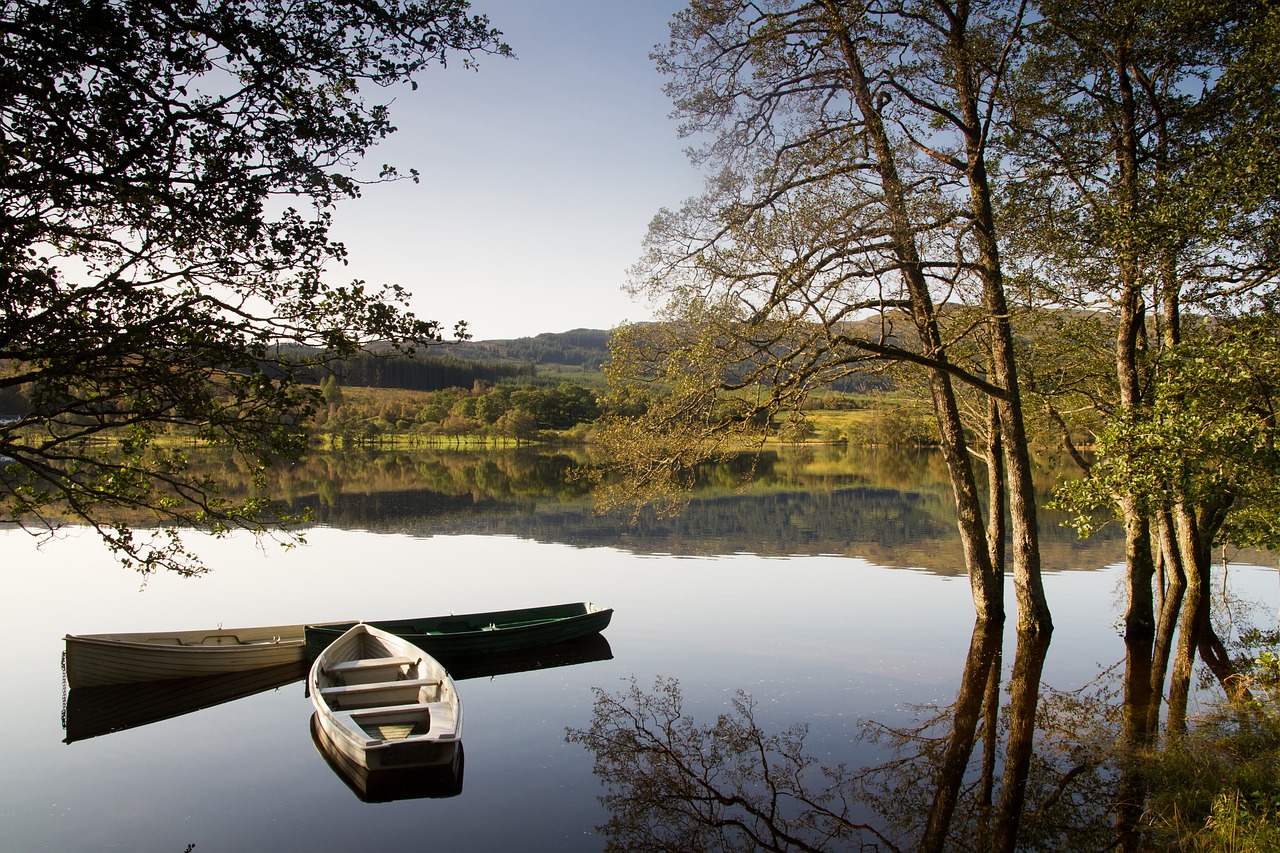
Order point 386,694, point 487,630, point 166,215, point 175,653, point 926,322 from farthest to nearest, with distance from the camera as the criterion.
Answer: point 487,630 → point 926,322 → point 175,653 → point 386,694 → point 166,215

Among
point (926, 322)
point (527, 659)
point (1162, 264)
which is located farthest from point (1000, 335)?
point (527, 659)

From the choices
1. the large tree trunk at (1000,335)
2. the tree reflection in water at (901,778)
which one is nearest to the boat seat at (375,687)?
the tree reflection in water at (901,778)

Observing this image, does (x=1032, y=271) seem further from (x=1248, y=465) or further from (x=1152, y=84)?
(x=1248, y=465)

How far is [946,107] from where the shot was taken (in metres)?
17.2

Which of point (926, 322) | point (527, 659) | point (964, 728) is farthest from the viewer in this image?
point (527, 659)

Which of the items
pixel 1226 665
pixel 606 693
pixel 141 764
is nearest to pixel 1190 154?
pixel 1226 665

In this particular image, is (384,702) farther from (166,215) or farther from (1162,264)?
(1162,264)

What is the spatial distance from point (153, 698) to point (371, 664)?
3727 mm

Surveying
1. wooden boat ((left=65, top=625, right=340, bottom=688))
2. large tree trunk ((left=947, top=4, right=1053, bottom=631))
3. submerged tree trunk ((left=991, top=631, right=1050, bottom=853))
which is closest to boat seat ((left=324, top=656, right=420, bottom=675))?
wooden boat ((left=65, top=625, right=340, bottom=688))

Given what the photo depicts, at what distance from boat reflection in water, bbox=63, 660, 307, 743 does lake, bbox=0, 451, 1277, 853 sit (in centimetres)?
20

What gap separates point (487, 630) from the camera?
55.5ft

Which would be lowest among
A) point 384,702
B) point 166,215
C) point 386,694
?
point 384,702

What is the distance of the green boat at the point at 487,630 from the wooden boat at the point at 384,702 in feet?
3.13

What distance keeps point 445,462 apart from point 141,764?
76105 millimetres
